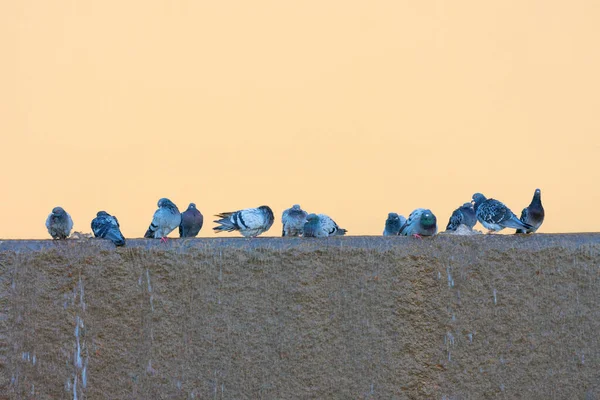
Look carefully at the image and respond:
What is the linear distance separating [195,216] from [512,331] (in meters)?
3.17

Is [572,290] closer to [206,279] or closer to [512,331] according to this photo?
[512,331]

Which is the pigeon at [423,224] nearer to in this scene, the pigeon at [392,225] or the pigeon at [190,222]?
the pigeon at [392,225]

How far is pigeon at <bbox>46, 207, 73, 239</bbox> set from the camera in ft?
23.4

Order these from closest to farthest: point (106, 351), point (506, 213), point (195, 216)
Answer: point (106, 351), point (506, 213), point (195, 216)

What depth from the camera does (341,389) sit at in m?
6.84

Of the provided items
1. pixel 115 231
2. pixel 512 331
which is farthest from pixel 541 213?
pixel 115 231

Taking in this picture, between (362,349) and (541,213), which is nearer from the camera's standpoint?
(362,349)

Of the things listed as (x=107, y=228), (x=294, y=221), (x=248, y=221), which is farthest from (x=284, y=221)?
(x=107, y=228)

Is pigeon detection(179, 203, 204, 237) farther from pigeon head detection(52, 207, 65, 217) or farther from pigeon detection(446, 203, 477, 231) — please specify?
pigeon detection(446, 203, 477, 231)

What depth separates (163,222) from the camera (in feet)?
23.9

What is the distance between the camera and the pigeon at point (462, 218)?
838 centimetres

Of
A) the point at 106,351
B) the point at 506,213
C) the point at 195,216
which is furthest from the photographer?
the point at 195,216

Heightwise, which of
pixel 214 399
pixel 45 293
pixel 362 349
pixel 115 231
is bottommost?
pixel 214 399

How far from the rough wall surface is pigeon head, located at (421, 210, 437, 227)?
0.16 meters
